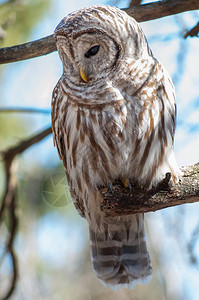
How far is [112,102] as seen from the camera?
303 centimetres

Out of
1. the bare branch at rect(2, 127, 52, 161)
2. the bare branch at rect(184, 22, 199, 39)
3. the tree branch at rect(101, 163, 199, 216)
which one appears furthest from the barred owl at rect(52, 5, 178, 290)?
the bare branch at rect(2, 127, 52, 161)

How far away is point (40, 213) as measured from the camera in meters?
5.69

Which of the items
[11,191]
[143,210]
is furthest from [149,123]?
[11,191]

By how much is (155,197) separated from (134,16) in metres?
1.39

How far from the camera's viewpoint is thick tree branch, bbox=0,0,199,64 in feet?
10.5

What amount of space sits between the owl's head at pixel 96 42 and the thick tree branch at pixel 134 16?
0.17 meters

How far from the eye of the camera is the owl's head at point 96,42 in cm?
304

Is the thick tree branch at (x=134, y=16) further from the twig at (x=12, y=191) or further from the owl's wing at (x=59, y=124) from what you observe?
the twig at (x=12, y=191)

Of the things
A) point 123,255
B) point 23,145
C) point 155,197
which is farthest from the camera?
point 23,145

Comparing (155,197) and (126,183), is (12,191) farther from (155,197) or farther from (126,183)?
(155,197)

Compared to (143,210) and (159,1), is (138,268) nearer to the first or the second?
(143,210)

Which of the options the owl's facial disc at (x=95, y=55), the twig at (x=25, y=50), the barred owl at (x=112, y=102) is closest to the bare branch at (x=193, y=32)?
the barred owl at (x=112, y=102)

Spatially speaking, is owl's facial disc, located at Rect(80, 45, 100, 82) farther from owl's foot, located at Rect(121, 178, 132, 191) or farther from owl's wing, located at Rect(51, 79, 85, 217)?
owl's foot, located at Rect(121, 178, 132, 191)

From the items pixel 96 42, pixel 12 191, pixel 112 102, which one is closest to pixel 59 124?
pixel 112 102
